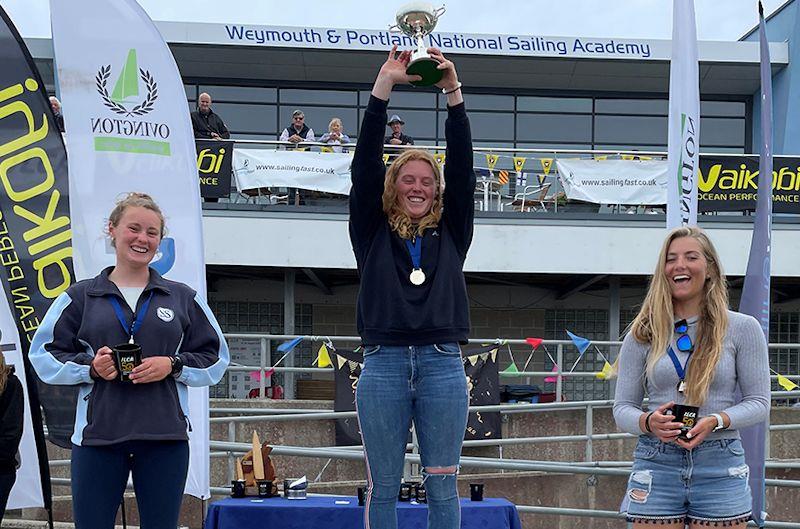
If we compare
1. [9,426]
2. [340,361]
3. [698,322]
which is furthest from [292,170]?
[698,322]

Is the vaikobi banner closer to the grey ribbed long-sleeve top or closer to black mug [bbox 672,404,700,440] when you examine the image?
the grey ribbed long-sleeve top

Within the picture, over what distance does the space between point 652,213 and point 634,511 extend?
1067 cm

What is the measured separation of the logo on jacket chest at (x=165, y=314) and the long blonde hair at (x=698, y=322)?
1763mm

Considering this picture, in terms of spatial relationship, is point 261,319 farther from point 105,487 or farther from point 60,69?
point 105,487

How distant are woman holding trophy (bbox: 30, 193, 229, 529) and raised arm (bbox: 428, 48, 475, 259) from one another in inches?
43.7

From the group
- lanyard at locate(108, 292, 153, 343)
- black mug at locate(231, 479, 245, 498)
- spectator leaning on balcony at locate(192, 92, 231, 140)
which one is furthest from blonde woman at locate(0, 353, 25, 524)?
spectator leaning on balcony at locate(192, 92, 231, 140)

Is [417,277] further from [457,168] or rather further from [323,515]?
[323,515]

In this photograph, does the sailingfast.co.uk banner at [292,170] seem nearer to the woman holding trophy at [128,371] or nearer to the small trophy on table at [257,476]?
the small trophy on table at [257,476]

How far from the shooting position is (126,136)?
16.2ft

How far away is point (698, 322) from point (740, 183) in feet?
33.7

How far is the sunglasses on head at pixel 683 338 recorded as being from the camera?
3039 mm

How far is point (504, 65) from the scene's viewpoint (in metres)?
18.6

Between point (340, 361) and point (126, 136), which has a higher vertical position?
point (126, 136)

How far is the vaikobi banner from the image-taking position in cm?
1232
